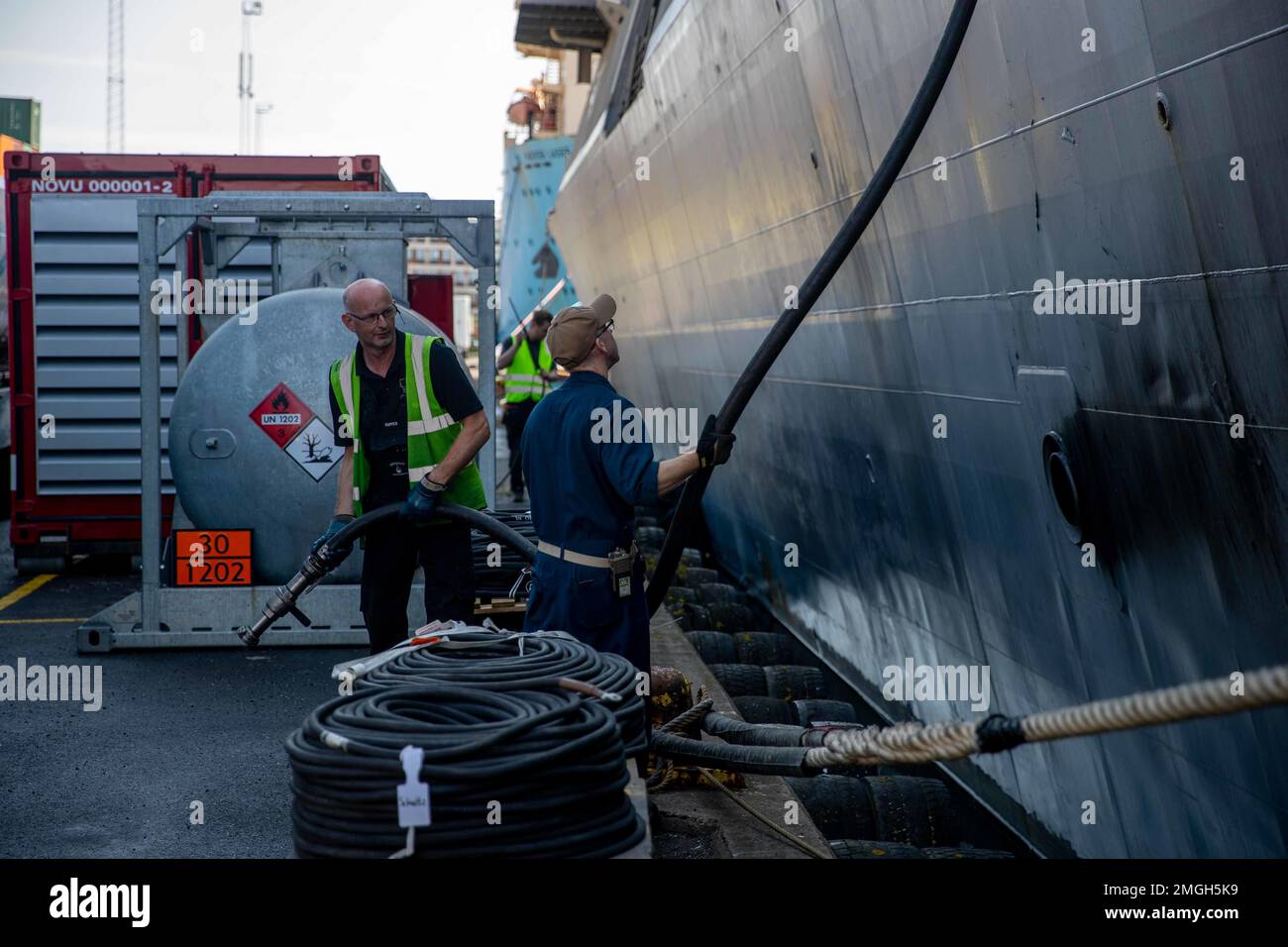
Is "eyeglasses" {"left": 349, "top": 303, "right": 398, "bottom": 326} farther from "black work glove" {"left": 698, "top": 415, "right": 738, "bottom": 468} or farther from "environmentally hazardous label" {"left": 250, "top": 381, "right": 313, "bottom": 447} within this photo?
"environmentally hazardous label" {"left": 250, "top": 381, "right": 313, "bottom": 447}

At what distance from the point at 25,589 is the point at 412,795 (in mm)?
8791

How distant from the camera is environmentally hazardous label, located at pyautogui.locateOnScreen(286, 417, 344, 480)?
7754 mm

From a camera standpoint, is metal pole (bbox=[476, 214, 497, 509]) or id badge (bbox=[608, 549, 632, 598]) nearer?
id badge (bbox=[608, 549, 632, 598])

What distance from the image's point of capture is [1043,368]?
15.6ft

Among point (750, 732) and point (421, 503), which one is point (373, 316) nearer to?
point (421, 503)

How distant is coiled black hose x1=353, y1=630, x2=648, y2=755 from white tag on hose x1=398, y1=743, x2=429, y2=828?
51cm

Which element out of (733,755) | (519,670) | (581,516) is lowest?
(733,755)

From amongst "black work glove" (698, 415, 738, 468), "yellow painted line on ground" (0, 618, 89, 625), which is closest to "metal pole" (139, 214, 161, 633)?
"yellow painted line on ground" (0, 618, 89, 625)

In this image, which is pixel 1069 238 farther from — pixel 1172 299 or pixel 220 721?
pixel 220 721

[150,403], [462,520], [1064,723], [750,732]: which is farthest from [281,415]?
[1064,723]

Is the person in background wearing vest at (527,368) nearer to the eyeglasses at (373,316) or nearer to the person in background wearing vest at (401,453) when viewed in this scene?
the person in background wearing vest at (401,453)

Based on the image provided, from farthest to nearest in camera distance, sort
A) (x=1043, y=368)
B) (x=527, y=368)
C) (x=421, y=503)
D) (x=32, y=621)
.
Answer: (x=527, y=368) → (x=32, y=621) → (x=421, y=503) → (x=1043, y=368)
